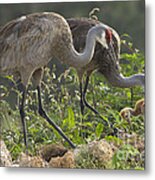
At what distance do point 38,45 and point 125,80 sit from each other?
0.46 m

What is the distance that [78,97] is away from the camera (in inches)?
126

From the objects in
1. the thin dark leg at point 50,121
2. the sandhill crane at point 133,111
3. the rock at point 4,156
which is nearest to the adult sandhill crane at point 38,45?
the thin dark leg at point 50,121

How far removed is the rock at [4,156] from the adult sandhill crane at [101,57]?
18.5 inches

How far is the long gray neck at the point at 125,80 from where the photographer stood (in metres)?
3.10

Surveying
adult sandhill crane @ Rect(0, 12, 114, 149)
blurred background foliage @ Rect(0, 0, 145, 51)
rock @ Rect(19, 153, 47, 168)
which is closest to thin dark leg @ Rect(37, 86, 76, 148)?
adult sandhill crane @ Rect(0, 12, 114, 149)

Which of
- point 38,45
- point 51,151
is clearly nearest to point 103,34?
point 38,45

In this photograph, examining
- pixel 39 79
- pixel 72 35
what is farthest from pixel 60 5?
pixel 39 79

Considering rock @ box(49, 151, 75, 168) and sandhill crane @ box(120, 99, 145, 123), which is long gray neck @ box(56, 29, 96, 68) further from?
rock @ box(49, 151, 75, 168)

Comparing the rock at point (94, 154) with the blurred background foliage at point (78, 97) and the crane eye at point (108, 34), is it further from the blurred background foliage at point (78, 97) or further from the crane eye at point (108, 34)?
the crane eye at point (108, 34)

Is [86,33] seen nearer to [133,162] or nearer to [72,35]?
[72,35]

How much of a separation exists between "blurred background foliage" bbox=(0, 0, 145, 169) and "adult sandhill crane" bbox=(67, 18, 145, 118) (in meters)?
0.02

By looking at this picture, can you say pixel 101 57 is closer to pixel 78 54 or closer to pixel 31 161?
pixel 78 54

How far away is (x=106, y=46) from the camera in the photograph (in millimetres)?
3176

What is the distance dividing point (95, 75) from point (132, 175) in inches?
20.2
